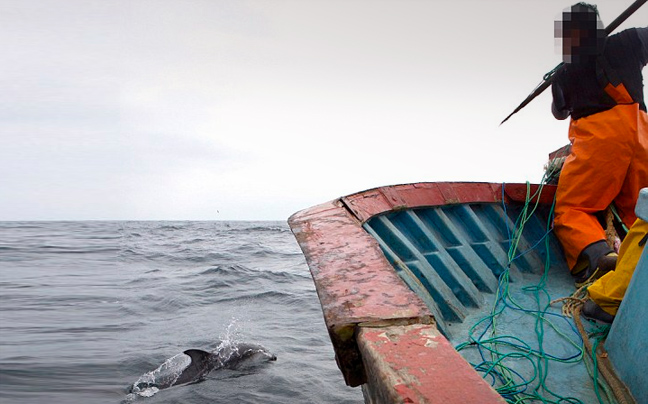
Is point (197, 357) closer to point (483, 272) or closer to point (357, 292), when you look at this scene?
point (483, 272)

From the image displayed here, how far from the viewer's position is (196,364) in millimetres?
5559

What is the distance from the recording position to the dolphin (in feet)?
17.0

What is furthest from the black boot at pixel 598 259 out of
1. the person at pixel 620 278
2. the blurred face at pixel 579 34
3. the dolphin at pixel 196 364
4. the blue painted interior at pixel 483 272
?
the dolphin at pixel 196 364

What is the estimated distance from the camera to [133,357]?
20.1 feet

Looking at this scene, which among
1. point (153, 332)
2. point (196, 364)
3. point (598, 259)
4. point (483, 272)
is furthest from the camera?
point (153, 332)

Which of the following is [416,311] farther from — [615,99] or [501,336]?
[615,99]

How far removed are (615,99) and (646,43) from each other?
1.72 ft

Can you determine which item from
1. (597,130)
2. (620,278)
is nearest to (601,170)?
(597,130)

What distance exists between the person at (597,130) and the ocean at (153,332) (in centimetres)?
293

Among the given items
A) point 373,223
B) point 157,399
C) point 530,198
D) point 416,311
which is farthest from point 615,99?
point 157,399

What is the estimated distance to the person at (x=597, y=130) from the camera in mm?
3430

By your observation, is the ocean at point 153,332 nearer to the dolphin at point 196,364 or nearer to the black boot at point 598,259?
the dolphin at point 196,364

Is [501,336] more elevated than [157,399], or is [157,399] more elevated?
[501,336]

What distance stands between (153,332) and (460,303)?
5.62 metres
